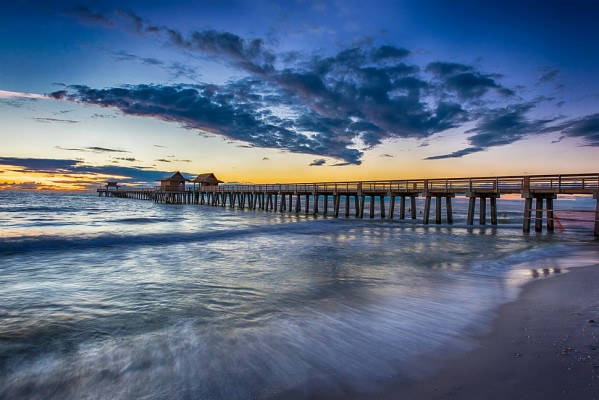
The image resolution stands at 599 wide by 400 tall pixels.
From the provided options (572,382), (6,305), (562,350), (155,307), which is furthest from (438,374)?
(6,305)

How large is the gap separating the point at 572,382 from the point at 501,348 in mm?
1084

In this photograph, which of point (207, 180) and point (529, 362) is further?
point (207, 180)

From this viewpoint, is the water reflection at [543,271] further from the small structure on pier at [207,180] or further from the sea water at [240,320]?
the small structure on pier at [207,180]

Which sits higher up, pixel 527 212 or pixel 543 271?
pixel 527 212

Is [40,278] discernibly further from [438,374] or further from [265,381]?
[438,374]

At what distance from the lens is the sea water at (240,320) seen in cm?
372

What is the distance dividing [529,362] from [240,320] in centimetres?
415

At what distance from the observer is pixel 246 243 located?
17.6 meters

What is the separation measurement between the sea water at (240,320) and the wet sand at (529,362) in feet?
0.96

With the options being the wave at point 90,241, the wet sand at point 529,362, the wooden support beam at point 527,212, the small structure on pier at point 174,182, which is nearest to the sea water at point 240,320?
the wet sand at point 529,362

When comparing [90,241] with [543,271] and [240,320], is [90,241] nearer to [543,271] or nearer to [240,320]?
[240,320]

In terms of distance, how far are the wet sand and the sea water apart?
0.29 metres

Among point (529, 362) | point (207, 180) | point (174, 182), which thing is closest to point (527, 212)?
point (529, 362)

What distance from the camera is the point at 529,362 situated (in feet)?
12.1
